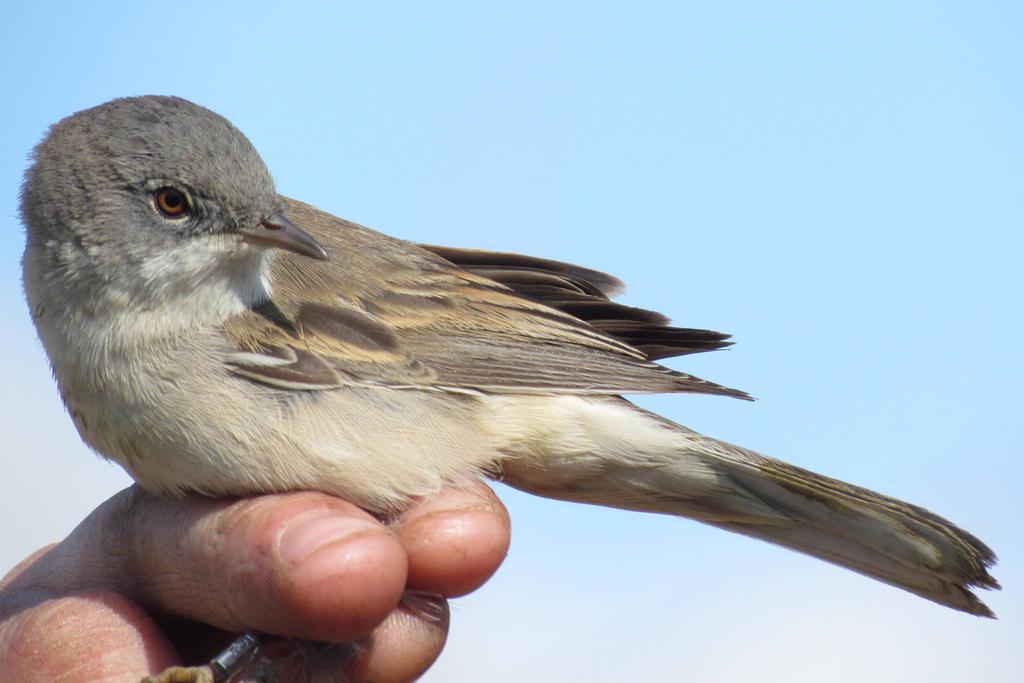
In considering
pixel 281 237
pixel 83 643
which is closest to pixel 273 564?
pixel 83 643

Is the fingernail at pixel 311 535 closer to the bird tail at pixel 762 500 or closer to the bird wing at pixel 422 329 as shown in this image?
the bird wing at pixel 422 329

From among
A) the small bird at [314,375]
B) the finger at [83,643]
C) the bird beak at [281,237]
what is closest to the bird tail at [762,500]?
the small bird at [314,375]

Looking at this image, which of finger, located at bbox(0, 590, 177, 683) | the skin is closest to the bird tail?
the skin

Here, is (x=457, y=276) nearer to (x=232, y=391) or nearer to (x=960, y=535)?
(x=232, y=391)

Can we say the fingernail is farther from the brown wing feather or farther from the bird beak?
the brown wing feather

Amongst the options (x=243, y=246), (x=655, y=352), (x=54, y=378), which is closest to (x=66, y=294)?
(x=54, y=378)

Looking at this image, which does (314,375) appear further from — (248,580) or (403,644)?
(403,644)
